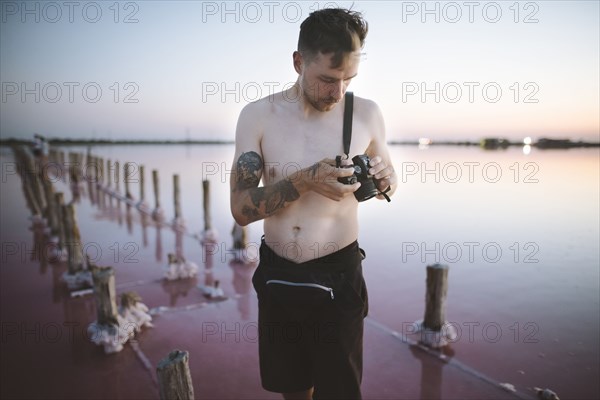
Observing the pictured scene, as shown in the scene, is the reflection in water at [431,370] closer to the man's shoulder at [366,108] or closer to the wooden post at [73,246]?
the man's shoulder at [366,108]

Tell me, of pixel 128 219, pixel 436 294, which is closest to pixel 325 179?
pixel 436 294

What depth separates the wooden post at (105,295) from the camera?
5089mm

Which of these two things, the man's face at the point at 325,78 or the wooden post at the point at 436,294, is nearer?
the man's face at the point at 325,78

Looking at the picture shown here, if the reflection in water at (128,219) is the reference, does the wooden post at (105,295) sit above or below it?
below

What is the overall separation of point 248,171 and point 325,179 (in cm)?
47

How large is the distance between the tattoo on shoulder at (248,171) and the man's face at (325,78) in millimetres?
472

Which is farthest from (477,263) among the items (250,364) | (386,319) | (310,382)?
(310,382)

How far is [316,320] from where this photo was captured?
1.96 m

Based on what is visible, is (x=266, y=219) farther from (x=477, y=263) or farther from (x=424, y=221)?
(x=424, y=221)

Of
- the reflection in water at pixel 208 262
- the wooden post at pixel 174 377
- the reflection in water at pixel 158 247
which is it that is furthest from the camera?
the reflection in water at pixel 158 247

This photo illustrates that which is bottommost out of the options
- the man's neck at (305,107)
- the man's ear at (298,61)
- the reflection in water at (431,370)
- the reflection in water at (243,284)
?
the reflection in water at (431,370)

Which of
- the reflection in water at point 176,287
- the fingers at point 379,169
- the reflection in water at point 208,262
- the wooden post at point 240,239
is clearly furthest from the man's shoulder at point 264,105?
the wooden post at point 240,239

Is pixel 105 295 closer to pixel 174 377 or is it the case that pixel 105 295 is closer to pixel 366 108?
pixel 174 377

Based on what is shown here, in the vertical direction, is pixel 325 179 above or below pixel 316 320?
above
